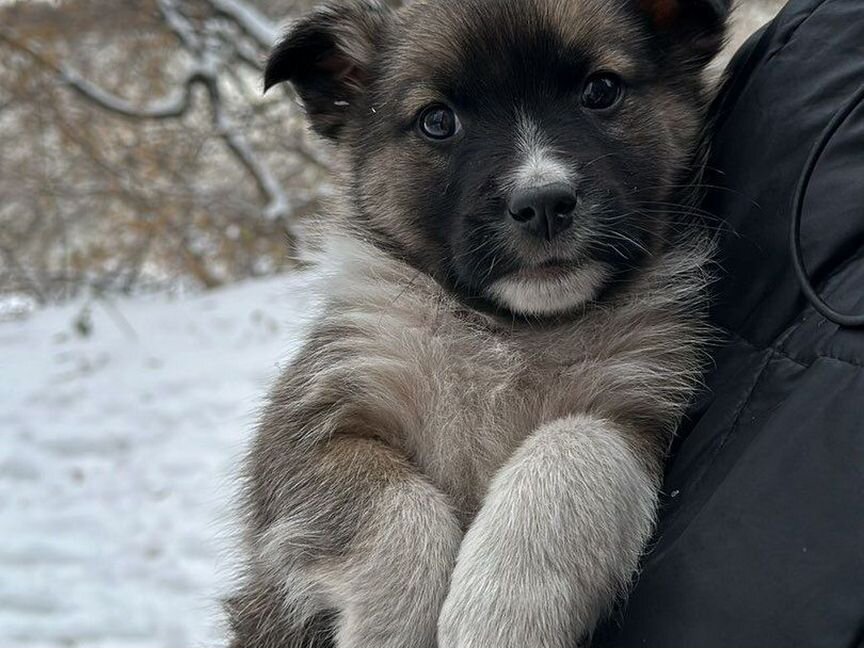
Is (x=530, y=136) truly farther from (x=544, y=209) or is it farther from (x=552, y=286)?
(x=552, y=286)

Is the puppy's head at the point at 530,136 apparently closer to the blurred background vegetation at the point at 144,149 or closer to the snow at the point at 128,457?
the snow at the point at 128,457

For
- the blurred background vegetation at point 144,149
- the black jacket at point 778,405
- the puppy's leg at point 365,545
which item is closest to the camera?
the black jacket at point 778,405

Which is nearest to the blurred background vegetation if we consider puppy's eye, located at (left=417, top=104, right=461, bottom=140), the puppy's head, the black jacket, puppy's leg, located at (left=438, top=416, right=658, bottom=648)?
the puppy's head

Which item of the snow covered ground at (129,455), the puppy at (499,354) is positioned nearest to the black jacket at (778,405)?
the puppy at (499,354)

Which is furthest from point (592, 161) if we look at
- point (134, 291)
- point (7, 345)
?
point (134, 291)

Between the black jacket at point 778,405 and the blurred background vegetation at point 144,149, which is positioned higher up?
the black jacket at point 778,405

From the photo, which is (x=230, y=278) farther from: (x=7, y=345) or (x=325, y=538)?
(x=325, y=538)
